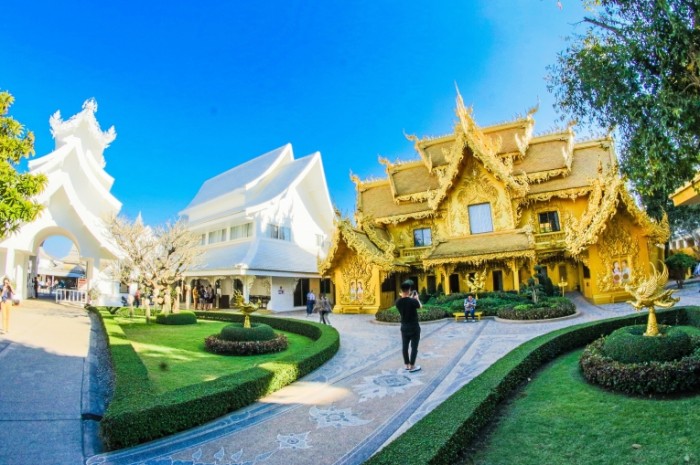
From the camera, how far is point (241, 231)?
25.2 metres

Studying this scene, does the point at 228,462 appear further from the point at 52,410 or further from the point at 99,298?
the point at 99,298

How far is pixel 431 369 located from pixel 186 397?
4377 mm

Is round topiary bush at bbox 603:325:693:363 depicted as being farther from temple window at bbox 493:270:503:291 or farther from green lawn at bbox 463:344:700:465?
temple window at bbox 493:270:503:291

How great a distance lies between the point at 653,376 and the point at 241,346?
7.87 meters

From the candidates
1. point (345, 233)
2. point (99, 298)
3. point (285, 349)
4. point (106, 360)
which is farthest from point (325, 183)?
point (106, 360)

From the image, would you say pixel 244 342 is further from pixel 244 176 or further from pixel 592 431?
pixel 244 176

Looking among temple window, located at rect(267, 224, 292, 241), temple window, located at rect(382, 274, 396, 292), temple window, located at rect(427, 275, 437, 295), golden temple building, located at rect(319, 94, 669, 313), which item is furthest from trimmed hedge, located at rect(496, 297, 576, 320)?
temple window, located at rect(267, 224, 292, 241)

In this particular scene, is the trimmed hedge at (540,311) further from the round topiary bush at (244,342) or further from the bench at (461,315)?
the round topiary bush at (244,342)

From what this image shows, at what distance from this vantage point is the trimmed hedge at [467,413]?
3367 mm

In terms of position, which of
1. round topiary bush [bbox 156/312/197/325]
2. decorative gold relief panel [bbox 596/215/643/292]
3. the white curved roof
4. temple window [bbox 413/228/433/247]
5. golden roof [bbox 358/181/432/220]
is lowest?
round topiary bush [bbox 156/312/197/325]

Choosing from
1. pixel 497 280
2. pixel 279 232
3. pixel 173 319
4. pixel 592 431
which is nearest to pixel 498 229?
pixel 497 280

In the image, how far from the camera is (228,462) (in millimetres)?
4062

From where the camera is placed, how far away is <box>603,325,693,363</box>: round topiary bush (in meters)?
5.44

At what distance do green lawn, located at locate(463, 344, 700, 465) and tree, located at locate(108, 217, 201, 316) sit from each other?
13846 millimetres
